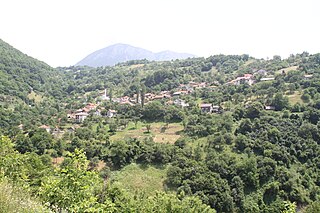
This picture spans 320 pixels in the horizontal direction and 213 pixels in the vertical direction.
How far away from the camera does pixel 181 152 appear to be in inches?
1745

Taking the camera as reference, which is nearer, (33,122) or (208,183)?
(208,183)

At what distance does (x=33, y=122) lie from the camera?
63.1 metres

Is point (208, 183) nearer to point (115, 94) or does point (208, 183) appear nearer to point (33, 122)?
point (33, 122)

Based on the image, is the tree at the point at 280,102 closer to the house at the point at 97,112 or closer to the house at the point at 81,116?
the house at the point at 97,112

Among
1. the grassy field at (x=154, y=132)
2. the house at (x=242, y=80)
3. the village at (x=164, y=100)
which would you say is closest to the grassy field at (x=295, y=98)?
the village at (x=164, y=100)

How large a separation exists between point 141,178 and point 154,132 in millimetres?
17277

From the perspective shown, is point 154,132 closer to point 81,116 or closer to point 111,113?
point 111,113

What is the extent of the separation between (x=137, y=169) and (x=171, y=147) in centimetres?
644

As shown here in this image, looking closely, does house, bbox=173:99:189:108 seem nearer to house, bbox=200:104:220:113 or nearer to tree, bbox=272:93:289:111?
house, bbox=200:104:220:113

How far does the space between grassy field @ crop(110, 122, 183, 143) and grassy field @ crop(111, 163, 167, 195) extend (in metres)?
9.24

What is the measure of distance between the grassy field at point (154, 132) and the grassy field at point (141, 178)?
9.24m

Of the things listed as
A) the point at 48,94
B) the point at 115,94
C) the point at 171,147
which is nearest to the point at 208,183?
the point at 171,147

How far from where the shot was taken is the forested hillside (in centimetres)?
2085

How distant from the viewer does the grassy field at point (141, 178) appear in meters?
38.2
